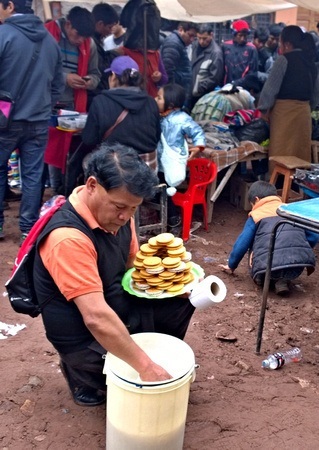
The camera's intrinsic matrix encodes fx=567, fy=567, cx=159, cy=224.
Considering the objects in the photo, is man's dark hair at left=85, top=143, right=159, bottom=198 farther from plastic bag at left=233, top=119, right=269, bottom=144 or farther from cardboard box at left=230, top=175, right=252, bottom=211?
plastic bag at left=233, top=119, right=269, bottom=144

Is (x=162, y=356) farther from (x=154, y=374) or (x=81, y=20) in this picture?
(x=81, y=20)

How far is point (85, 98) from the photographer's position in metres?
6.30

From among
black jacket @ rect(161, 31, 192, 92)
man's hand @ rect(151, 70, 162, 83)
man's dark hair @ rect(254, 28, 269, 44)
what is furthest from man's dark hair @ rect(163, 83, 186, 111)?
man's dark hair @ rect(254, 28, 269, 44)

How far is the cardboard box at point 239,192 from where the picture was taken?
648cm

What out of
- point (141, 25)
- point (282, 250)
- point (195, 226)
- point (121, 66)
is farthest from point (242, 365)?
point (141, 25)

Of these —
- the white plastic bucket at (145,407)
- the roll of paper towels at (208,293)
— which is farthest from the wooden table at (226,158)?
the white plastic bucket at (145,407)

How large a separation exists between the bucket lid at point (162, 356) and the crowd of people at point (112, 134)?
102 mm

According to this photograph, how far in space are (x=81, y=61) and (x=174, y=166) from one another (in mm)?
1740

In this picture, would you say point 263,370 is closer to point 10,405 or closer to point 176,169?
point 10,405

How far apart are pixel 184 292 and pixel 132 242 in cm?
42

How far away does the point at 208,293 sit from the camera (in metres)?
2.69

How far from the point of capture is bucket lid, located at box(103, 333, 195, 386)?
2.43 m

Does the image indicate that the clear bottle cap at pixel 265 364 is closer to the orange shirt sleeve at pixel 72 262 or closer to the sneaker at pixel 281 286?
the sneaker at pixel 281 286

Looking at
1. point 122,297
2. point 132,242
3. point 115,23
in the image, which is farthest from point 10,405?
point 115,23
